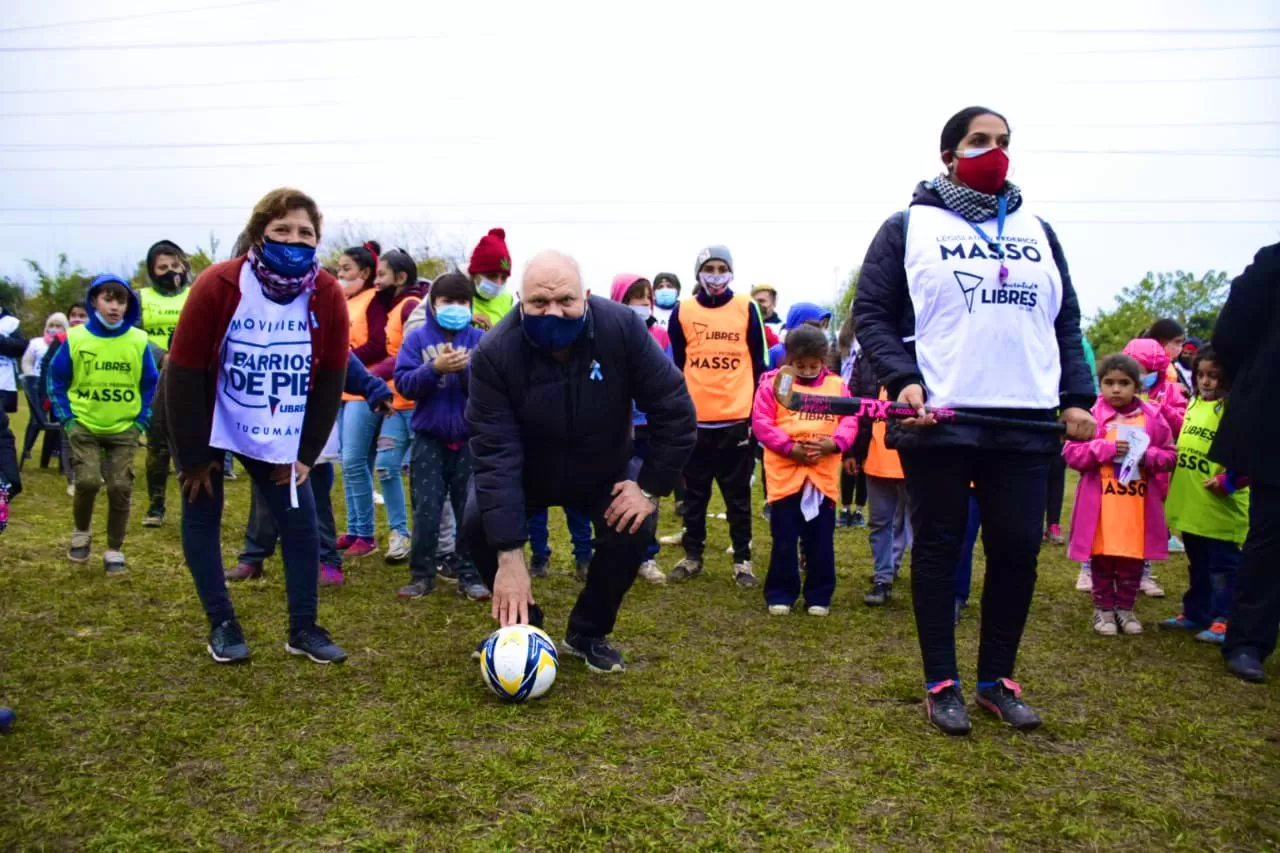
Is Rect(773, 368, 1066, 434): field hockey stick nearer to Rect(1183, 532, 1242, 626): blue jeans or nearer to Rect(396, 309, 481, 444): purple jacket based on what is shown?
Rect(396, 309, 481, 444): purple jacket

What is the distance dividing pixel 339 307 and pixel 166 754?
211cm

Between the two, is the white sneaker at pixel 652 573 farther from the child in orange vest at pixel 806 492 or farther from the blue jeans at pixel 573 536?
the child in orange vest at pixel 806 492

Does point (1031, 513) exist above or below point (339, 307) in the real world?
below

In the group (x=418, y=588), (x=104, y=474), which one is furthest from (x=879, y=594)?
(x=104, y=474)

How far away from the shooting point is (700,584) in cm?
672

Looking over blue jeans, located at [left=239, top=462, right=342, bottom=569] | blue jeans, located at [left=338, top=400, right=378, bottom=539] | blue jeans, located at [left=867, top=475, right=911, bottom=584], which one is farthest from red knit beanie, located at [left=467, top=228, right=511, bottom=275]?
blue jeans, located at [left=867, top=475, right=911, bottom=584]

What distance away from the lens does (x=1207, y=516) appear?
578cm

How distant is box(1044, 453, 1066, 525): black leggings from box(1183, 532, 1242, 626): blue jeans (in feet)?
8.09

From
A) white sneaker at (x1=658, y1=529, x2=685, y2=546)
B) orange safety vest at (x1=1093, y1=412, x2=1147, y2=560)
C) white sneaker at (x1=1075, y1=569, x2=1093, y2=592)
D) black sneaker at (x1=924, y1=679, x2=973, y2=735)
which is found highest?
orange safety vest at (x1=1093, y1=412, x2=1147, y2=560)

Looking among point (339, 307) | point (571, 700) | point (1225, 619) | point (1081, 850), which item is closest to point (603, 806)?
point (571, 700)

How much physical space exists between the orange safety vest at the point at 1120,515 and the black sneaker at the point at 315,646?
14.3 ft

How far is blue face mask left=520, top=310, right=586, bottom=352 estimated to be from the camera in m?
4.03

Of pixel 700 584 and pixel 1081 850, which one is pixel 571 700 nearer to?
pixel 1081 850

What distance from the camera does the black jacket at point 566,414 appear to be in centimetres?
414
